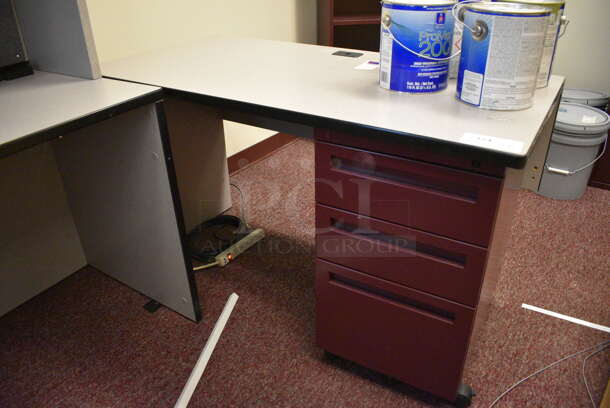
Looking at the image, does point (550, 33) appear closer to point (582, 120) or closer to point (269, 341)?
point (269, 341)

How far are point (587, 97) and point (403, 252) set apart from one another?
68.0 inches

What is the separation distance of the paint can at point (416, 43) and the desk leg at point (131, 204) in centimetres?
60

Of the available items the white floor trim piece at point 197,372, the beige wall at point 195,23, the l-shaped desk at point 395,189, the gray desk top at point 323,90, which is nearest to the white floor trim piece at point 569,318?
the l-shaped desk at point 395,189

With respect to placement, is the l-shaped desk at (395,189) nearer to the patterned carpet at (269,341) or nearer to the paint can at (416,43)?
the paint can at (416,43)

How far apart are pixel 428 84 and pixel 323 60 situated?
48 cm

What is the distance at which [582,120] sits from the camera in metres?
2.07

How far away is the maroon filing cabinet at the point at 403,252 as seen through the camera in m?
0.95

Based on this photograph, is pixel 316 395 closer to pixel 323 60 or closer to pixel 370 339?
pixel 370 339

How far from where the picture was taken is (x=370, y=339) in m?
1.23


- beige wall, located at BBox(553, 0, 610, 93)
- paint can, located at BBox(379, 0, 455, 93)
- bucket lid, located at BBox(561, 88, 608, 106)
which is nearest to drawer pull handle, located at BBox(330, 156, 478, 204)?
paint can, located at BBox(379, 0, 455, 93)

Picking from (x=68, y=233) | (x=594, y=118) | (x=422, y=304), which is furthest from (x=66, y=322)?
(x=594, y=118)

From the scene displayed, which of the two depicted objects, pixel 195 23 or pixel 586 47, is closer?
pixel 195 23

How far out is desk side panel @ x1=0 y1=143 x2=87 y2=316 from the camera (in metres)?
1.49

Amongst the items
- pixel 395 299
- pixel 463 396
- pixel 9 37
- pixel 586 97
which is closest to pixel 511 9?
pixel 395 299
